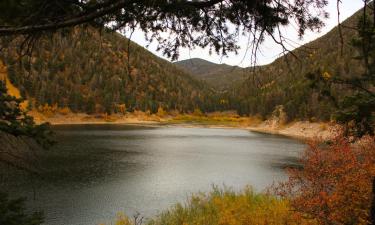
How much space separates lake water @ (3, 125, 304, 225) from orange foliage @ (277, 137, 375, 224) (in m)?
9.61

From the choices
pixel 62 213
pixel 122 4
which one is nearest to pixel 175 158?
pixel 62 213

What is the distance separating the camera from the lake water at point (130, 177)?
2338 centimetres

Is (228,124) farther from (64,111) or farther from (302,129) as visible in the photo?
(64,111)

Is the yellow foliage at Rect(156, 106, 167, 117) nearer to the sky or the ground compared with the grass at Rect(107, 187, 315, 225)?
nearer to the sky

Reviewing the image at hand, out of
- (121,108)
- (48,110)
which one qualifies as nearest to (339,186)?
(48,110)

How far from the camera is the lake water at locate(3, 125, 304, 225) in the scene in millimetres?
23375

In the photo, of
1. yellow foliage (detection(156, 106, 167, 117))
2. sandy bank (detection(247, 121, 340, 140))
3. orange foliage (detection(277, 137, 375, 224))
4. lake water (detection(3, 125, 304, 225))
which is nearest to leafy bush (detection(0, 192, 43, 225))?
lake water (detection(3, 125, 304, 225))

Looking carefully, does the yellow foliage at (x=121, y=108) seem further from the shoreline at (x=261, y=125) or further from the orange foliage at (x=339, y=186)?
the orange foliage at (x=339, y=186)

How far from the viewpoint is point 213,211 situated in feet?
54.1

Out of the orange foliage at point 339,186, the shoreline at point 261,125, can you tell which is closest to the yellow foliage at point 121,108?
the shoreline at point 261,125

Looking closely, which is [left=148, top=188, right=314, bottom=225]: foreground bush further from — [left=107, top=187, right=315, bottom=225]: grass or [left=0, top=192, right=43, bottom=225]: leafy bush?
[left=0, top=192, right=43, bottom=225]: leafy bush

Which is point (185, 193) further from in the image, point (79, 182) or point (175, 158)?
point (175, 158)

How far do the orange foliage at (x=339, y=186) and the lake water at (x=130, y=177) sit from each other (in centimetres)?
961

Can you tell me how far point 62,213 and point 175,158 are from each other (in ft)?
89.9
